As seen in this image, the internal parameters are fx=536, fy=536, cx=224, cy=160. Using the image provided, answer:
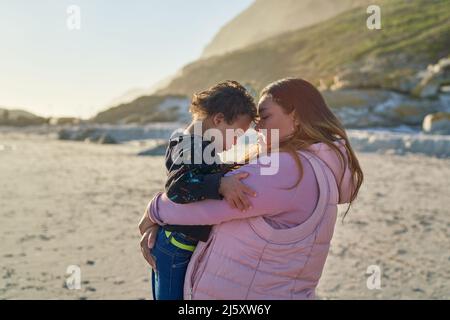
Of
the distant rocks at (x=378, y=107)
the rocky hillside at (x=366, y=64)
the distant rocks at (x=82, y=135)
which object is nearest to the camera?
the distant rocks at (x=378, y=107)

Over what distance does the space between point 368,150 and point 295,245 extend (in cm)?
1717

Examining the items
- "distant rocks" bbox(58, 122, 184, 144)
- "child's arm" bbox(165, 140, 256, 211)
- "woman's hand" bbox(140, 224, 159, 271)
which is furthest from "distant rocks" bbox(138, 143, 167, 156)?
"child's arm" bbox(165, 140, 256, 211)

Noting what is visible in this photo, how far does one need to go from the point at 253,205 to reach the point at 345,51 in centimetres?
6618

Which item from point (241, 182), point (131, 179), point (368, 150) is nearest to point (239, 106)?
point (241, 182)

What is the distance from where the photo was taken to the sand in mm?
5078

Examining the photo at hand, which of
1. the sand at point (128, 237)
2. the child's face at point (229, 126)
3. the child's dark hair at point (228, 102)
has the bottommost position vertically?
the sand at point (128, 237)

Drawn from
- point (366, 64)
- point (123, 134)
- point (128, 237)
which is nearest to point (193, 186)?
point (128, 237)

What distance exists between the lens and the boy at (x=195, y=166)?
2.09m

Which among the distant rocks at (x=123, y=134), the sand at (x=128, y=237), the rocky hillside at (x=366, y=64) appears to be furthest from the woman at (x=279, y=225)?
the distant rocks at (x=123, y=134)

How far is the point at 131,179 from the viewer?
1195cm

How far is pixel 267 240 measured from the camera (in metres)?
1.96

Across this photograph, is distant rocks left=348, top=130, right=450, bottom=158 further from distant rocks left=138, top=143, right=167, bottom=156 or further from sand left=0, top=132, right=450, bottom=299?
distant rocks left=138, top=143, right=167, bottom=156

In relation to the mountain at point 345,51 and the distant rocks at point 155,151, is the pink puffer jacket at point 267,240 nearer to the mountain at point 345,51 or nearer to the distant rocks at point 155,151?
the distant rocks at point 155,151
